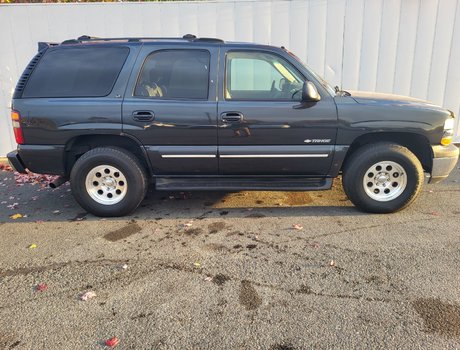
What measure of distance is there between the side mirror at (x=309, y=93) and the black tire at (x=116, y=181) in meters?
2.00

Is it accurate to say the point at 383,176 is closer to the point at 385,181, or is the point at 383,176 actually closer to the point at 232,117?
the point at 385,181

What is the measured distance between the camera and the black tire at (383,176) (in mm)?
4086

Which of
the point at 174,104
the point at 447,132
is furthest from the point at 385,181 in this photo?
the point at 174,104

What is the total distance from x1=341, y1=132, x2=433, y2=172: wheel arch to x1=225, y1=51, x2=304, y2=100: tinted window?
2.96 ft

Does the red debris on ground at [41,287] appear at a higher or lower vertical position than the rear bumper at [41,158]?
lower

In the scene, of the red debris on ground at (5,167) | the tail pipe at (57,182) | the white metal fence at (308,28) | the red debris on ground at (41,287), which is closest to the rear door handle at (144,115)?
the tail pipe at (57,182)

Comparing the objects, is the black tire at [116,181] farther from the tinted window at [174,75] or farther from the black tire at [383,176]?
the black tire at [383,176]

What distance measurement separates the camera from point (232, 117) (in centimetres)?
398

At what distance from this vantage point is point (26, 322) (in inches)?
99.6

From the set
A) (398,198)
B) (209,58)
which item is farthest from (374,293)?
(209,58)

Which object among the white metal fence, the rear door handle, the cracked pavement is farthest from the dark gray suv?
the white metal fence

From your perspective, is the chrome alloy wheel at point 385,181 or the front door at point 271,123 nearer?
the front door at point 271,123

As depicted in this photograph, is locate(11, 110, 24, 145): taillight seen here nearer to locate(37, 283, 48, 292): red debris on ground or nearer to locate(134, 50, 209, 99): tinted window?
locate(134, 50, 209, 99): tinted window

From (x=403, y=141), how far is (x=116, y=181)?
11.2 feet
